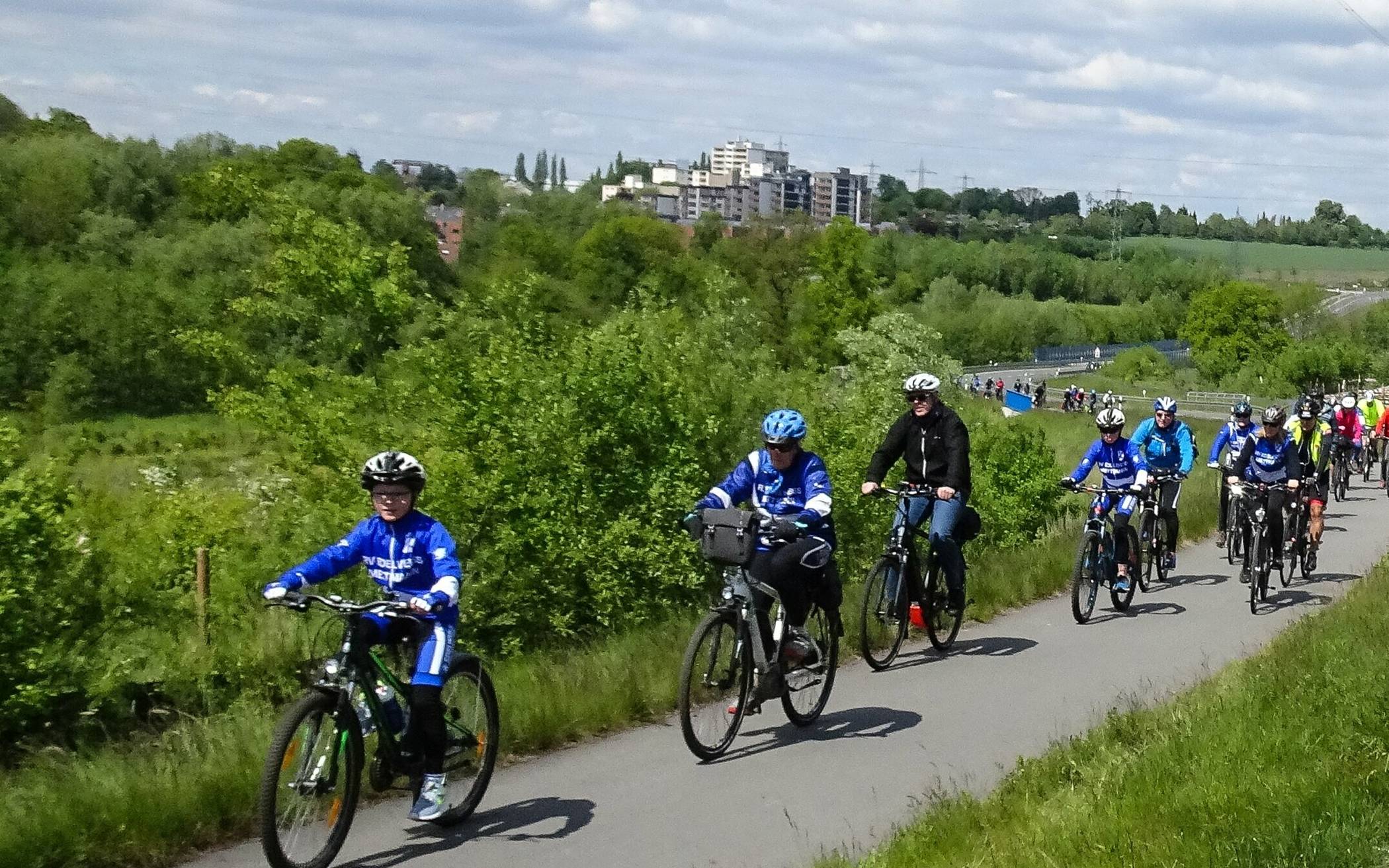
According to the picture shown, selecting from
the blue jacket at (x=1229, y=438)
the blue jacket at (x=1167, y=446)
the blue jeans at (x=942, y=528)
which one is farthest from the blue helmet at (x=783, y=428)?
the blue jacket at (x=1229, y=438)

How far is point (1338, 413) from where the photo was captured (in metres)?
30.0

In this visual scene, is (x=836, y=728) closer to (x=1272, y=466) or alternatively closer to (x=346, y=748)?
(x=346, y=748)

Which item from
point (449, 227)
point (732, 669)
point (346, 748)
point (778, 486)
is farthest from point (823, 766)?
point (449, 227)

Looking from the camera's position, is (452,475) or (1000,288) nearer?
(452,475)

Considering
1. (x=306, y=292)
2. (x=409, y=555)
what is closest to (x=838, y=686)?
(x=409, y=555)

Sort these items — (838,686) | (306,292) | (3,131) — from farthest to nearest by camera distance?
(3,131) < (306,292) < (838,686)

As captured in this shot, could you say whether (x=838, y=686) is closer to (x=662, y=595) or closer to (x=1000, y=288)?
(x=662, y=595)

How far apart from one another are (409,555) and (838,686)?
4.68 m

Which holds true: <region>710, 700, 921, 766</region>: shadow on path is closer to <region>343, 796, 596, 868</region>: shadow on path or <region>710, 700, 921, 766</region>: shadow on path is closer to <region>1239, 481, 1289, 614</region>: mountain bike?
<region>343, 796, 596, 868</region>: shadow on path

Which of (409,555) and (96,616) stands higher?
(409,555)

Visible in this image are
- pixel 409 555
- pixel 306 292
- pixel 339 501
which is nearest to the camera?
pixel 409 555

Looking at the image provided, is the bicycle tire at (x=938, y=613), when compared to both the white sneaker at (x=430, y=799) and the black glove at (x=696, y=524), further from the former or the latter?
the white sneaker at (x=430, y=799)

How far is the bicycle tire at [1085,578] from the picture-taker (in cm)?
1427

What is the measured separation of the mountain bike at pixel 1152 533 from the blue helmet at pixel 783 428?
8.21 meters
